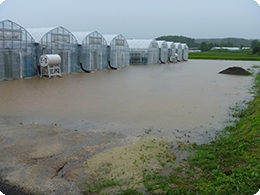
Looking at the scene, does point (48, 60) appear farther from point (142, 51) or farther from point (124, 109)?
point (142, 51)

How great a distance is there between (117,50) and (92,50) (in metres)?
7.56

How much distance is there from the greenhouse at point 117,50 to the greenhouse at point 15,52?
53.7 ft

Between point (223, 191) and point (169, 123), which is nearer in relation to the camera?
point (223, 191)

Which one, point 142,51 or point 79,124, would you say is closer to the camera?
point 79,124

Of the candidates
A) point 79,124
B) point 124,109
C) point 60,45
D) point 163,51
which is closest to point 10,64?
point 60,45

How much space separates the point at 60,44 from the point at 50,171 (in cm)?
2701

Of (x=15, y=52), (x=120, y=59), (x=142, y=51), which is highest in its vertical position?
(x=142, y=51)

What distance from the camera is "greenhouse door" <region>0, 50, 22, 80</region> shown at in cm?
2545

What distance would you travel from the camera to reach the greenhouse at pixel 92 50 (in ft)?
120

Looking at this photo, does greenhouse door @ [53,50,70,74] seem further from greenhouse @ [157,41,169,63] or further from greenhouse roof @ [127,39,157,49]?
greenhouse @ [157,41,169,63]

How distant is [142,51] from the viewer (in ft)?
182

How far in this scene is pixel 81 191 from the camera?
661 centimetres

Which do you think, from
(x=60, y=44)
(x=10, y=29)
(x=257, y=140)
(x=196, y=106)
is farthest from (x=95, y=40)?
(x=257, y=140)

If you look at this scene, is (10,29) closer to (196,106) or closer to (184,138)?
(196,106)
